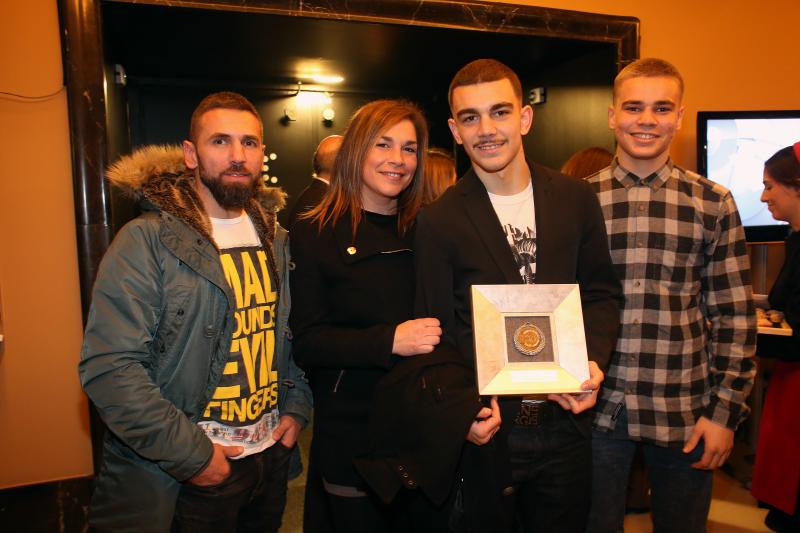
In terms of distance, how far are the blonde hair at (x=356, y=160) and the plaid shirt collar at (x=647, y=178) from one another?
0.70 meters

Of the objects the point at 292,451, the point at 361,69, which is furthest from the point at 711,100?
the point at 292,451

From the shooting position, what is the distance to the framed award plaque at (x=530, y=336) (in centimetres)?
146

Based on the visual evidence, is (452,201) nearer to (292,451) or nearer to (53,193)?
(292,451)

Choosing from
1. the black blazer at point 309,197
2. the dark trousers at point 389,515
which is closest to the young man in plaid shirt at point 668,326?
the dark trousers at point 389,515

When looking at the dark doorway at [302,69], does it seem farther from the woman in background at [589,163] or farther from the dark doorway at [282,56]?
the woman in background at [589,163]

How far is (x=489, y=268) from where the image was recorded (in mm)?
1592

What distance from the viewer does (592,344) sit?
1.62 meters

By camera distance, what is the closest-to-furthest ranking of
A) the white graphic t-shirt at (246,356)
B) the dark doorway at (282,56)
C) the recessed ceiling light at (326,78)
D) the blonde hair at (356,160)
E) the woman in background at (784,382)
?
1. the white graphic t-shirt at (246,356)
2. the blonde hair at (356,160)
3. the woman in background at (784,382)
4. the dark doorway at (282,56)
5. the recessed ceiling light at (326,78)

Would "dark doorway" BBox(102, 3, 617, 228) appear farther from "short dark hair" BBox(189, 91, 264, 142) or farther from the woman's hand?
the woman's hand

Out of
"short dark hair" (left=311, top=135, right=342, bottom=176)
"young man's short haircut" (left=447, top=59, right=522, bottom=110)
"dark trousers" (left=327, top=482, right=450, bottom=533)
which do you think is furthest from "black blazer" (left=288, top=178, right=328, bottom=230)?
"dark trousers" (left=327, top=482, right=450, bottom=533)

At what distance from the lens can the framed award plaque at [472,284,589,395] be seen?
146 cm

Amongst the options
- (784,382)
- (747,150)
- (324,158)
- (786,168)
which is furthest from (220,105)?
(747,150)

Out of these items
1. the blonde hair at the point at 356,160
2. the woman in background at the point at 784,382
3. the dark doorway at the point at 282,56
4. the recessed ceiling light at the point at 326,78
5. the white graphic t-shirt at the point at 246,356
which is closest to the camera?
the white graphic t-shirt at the point at 246,356

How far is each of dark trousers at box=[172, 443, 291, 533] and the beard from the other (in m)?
0.80
